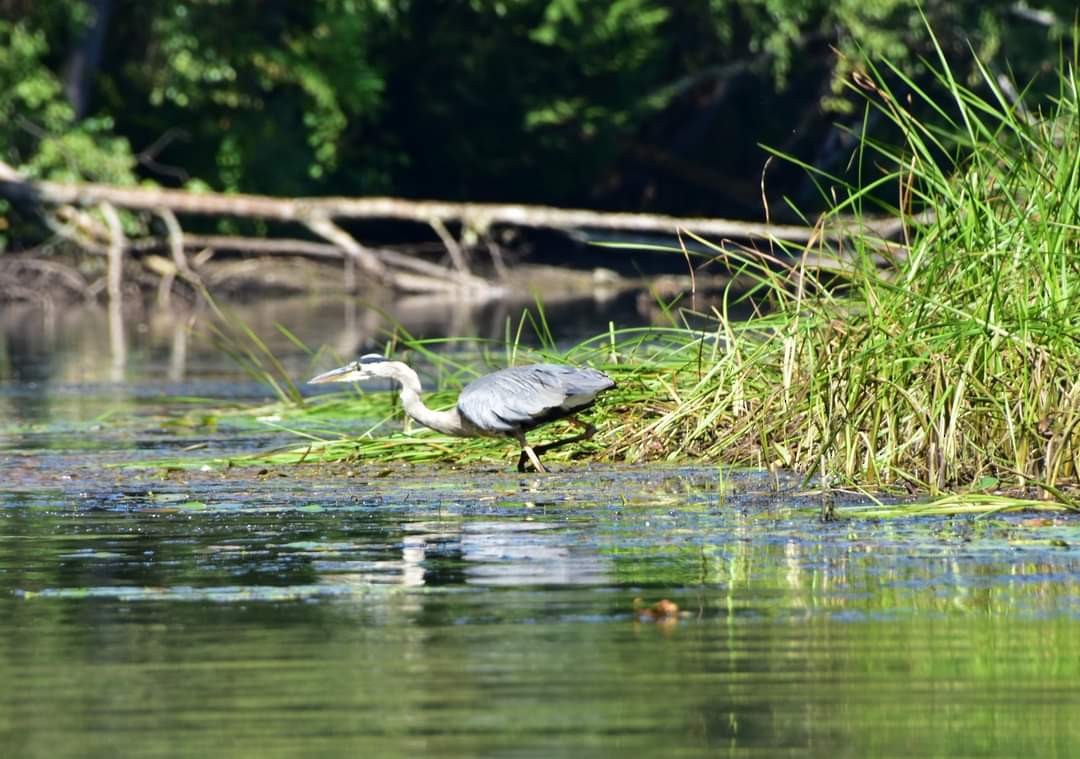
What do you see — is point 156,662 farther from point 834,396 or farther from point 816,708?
point 834,396

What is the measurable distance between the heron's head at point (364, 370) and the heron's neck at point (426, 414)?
19 centimetres

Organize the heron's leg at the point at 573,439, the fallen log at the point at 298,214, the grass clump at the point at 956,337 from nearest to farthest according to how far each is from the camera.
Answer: the grass clump at the point at 956,337 < the heron's leg at the point at 573,439 < the fallen log at the point at 298,214

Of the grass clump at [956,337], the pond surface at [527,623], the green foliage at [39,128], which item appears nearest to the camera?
the pond surface at [527,623]

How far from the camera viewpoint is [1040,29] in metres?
32.9

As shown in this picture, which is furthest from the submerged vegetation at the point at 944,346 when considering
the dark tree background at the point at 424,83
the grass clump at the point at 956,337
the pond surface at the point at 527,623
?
the dark tree background at the point at 424,83

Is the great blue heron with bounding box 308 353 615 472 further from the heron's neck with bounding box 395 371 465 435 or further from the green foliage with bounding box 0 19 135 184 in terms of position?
the green foliage with bounding box 0 19 135 184

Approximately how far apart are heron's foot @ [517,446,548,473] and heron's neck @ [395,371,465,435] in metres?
0.29

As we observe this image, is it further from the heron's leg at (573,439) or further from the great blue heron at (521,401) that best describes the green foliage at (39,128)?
the great blue heron at (521,401)

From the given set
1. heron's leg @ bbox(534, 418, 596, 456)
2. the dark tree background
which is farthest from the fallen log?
heron's leg @ bbox(534, 418, 596, 456)

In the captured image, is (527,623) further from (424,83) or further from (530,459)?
(424,83)

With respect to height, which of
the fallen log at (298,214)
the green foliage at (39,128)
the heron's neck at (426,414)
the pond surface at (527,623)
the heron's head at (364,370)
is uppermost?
the green foliage at (39,128)

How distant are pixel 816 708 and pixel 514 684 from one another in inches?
27.6

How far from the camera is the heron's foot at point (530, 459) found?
31.0 ft

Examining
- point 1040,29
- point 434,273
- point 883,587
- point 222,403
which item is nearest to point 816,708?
point 883,587
